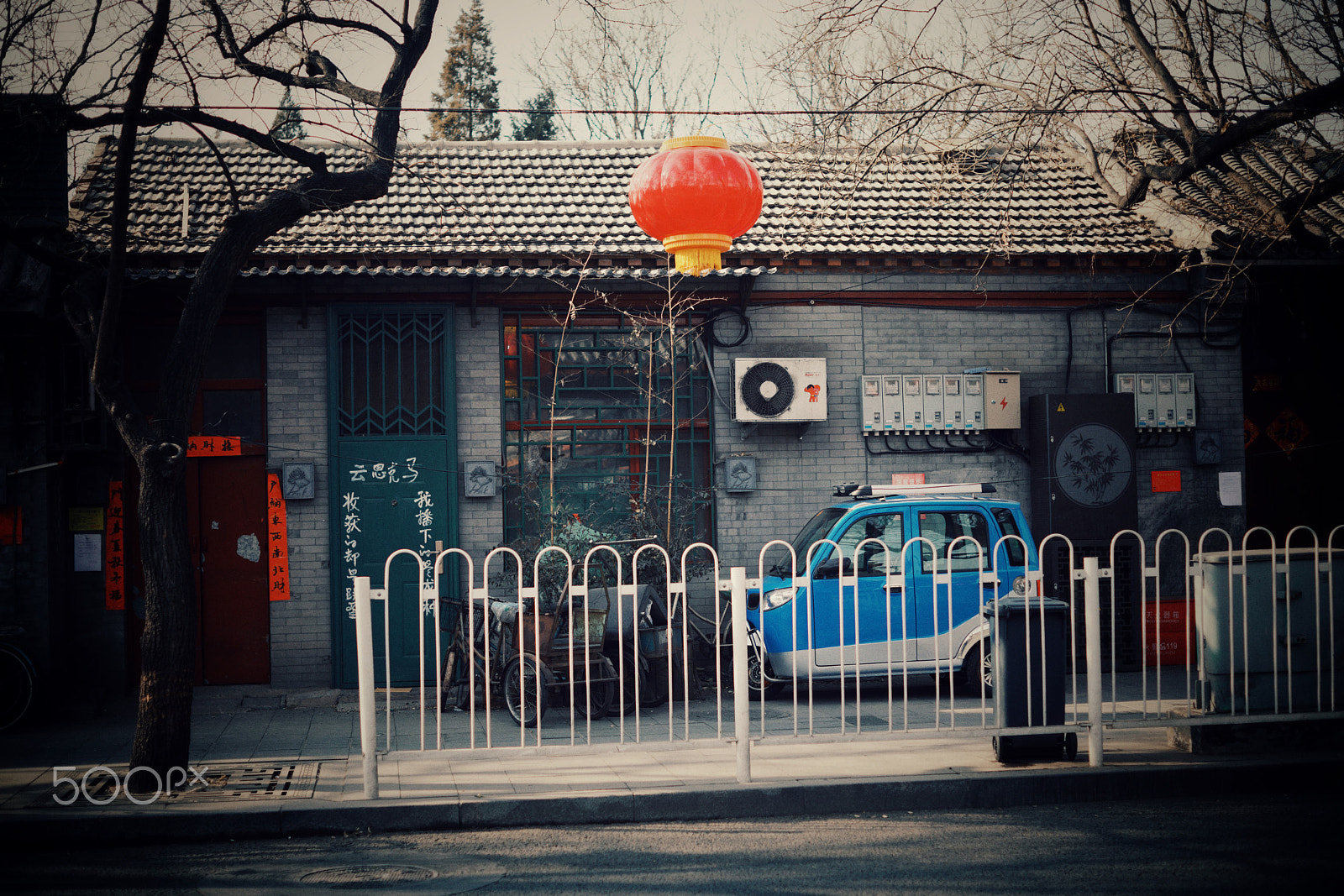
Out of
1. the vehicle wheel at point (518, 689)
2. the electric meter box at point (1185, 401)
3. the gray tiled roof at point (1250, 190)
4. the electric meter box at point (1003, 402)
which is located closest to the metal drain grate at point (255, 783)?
the vehicle wheel at point (518, 689)

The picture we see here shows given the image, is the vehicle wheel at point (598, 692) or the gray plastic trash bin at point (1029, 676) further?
the vehicle wheel at point (598, 692)

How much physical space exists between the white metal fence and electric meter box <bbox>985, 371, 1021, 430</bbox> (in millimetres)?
1487

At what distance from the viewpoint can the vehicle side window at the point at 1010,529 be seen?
10.2m

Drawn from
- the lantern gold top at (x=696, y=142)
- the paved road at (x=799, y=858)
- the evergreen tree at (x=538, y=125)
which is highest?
the evergreen tree at (x=538, y=125)

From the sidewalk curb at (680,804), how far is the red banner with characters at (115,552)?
188 inches

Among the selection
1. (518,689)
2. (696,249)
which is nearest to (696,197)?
(696,249)

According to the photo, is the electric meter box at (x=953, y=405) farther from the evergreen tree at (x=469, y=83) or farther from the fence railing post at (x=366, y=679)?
the evergreen tree at (x=469, y=83)

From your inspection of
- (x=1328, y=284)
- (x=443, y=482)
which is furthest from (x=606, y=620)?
(x=1328, y=284)

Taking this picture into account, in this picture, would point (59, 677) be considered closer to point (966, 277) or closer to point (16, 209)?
point (16, 209)

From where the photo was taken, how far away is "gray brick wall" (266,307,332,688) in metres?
11.0

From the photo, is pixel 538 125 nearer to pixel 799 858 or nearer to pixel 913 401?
pixel 913 401

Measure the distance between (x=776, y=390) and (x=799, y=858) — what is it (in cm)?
679

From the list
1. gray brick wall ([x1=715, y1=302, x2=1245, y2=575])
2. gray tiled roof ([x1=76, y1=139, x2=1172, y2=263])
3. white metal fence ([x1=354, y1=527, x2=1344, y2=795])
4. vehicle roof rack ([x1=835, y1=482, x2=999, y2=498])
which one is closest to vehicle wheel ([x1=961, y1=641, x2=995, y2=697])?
white metal fence ([x1=354, y1=527, x2=1344, y2=795])

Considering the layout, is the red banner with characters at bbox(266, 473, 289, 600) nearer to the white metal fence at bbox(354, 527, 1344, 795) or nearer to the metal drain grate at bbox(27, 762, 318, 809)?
the white metal fence at bbox(354, 527, 1344, 795)
